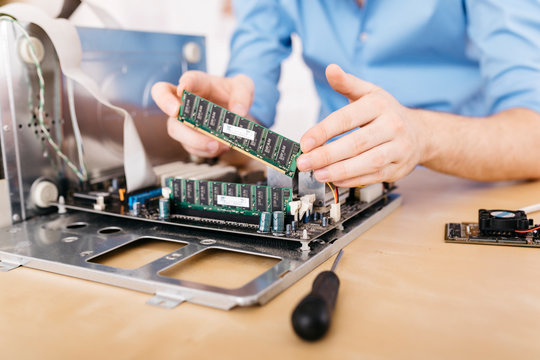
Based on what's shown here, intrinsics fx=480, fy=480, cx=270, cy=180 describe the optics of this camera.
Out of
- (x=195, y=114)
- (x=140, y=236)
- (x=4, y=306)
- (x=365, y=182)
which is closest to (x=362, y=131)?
(x=365, y=182)

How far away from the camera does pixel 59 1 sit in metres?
1.18

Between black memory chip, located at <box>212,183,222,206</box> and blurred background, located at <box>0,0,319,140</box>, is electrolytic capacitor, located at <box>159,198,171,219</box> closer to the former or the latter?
black memory chip, located at <box>212,183,222,206</box>

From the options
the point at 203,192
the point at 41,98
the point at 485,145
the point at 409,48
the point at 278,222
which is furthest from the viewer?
the point at 409,48

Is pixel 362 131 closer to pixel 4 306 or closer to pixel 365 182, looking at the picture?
pixel 365 182

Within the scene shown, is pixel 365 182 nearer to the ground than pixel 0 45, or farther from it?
nearer to the ground

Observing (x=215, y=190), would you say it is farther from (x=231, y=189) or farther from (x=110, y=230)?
(x=110, y=230)

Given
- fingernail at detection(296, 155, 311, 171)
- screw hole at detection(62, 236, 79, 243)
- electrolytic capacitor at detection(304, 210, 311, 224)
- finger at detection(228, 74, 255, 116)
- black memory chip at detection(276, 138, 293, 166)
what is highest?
finger at detection(228, 74, 255, 116)

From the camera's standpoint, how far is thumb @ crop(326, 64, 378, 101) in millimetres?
909

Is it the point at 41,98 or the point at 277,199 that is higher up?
the point at 41,98

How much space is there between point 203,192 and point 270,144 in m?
0.16

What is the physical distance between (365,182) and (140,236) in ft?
1.44

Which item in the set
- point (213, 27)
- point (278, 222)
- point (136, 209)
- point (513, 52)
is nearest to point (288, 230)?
point (278, 222)

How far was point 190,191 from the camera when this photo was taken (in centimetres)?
93

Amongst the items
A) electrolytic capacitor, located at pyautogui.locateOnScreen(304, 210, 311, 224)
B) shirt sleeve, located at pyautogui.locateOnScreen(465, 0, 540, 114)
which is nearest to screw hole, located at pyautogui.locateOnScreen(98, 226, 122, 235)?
electrolytic capacitor, located at pyautogui.locateOnScreen(304, 210, 311, 224)
